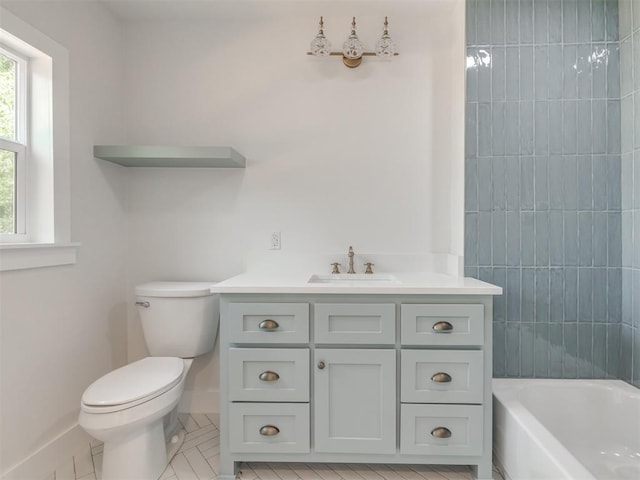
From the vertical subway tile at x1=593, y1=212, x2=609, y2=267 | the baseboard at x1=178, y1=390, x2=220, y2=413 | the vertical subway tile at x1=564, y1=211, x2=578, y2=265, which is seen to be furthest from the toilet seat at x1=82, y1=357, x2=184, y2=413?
the vertical subway tile at x1=593, y1=212, x2=609, y2=267

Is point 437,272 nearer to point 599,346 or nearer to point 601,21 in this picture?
point 599,346

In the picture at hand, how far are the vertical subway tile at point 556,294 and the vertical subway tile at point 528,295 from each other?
9cm

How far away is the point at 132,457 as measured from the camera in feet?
5.20

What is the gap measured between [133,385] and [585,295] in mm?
2270

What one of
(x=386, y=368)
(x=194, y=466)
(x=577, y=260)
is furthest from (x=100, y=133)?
(x=577, y=260)

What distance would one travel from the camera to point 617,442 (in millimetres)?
1714

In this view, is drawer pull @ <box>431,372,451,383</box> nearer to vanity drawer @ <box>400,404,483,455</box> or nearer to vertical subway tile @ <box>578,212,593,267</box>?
vanity drawer @ <box>400,404,483,455</box>

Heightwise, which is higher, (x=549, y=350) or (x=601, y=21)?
(x=601, y=21)

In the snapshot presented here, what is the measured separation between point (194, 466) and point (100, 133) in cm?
182

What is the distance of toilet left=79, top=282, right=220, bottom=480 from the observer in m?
1.46

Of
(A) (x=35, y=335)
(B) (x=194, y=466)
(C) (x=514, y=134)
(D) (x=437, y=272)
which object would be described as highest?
(C) (x=514, y=134)

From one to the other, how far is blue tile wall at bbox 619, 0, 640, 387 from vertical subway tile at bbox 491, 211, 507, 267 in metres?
0.59

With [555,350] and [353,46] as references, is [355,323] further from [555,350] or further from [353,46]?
[353,46]

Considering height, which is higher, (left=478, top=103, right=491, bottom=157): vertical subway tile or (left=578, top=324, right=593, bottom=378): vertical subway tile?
(left=478, top=103, right=491, bottom=157): vertical subway tile
